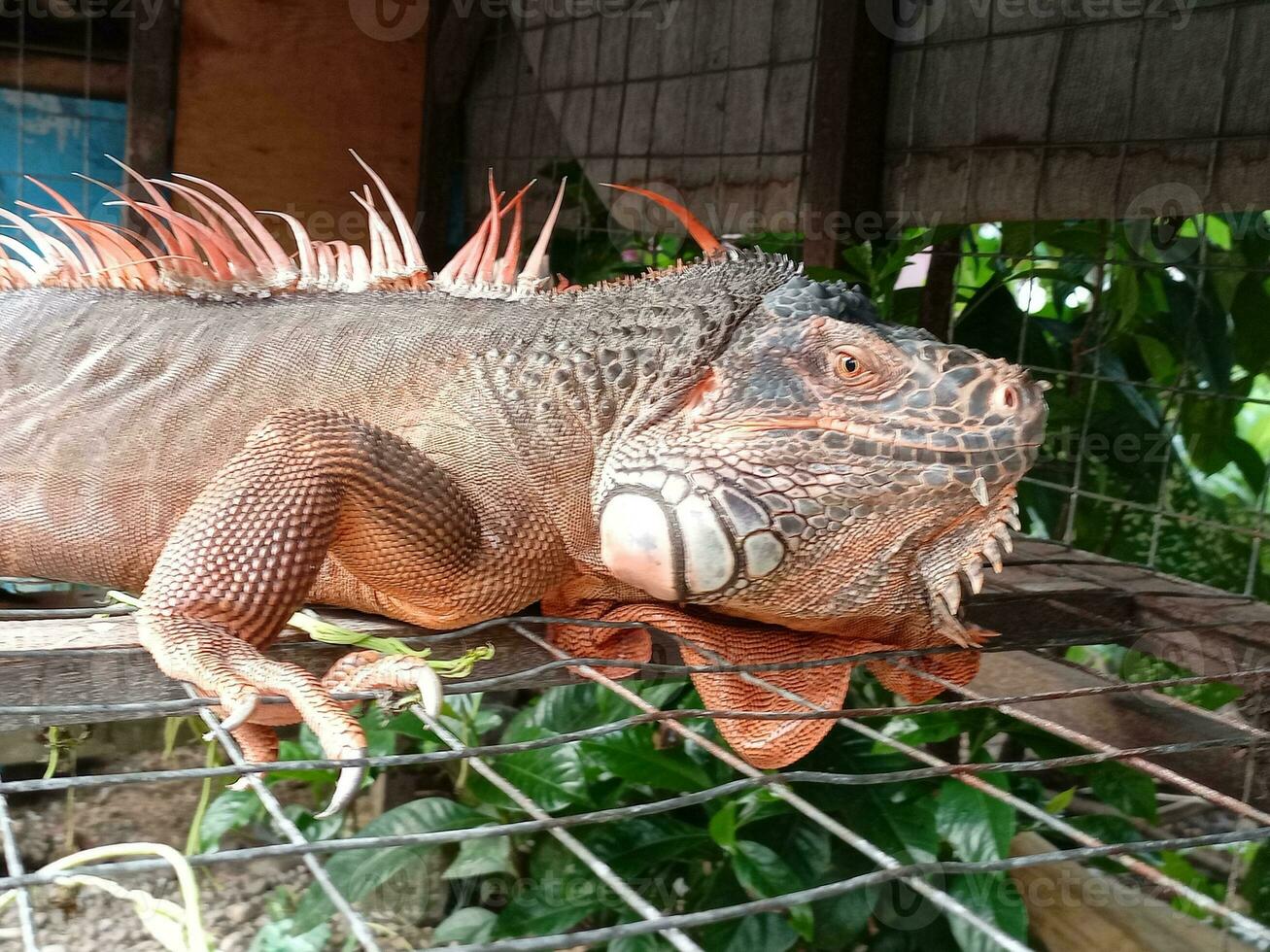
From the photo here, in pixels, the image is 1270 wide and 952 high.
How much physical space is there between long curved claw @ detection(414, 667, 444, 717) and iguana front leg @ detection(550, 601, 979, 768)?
1.98 feet

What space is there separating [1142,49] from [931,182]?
31.0 inches

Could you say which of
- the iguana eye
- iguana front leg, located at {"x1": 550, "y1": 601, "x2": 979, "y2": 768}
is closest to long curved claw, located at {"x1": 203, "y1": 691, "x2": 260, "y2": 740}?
iguana front leg, located at {"x1": 550, "y1": 601, "x2": 979, "y2": 768}

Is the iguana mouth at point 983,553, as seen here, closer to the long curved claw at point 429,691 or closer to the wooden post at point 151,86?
the long curved claw at point 429,691

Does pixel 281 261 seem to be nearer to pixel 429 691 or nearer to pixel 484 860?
pixel 429 691

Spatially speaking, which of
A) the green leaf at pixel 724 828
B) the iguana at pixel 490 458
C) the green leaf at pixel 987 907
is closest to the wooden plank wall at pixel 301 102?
the iguana at pixel 490 458

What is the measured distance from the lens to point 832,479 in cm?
202

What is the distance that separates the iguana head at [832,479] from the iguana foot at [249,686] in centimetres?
62

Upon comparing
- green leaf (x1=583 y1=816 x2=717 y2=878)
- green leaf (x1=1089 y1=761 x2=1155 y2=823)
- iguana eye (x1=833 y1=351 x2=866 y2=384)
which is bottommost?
green leaf (x1=583 y1=816 x2=717 y2=878)

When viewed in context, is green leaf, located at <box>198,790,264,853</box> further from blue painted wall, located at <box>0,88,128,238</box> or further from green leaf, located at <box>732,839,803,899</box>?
blue painted wall, located at <box>0,88,128,238</box>

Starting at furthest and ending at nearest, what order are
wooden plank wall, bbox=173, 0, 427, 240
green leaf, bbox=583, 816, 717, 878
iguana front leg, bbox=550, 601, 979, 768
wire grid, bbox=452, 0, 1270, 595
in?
wooden plank wall, bbox=173, 0, 427, 240, green leaf, bbox=583, 816, 717, 878, wire grid, bbox=452, 0, 1270, 595, iguana front leg, bbox=550, 601, 979, 768

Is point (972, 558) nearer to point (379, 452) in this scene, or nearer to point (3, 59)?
point (379, 452)

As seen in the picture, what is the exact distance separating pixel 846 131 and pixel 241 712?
2991 mm

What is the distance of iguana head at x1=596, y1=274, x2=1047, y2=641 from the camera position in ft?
6.59

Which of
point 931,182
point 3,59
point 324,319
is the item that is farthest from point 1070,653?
point 3,59
